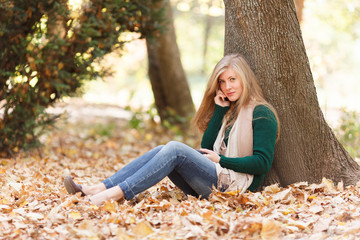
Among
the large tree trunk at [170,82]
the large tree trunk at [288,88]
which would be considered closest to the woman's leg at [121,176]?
the large tree trunk at [288,88]

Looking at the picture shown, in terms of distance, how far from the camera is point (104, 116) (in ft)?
36.0

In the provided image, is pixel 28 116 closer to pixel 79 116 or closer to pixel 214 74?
pixel 214 74

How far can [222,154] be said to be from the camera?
12.0 ft

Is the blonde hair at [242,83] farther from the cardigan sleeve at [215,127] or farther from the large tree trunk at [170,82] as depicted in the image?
the large tree trunk at [170,82]

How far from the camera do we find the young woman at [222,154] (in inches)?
127

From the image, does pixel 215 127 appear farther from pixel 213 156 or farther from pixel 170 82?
pixel 170 82

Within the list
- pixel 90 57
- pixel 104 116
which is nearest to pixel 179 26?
pixel 104 116

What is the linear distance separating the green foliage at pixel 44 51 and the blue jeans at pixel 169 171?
255cm

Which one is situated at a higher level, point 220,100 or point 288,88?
point 288,88

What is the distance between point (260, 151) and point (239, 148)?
0.21 m

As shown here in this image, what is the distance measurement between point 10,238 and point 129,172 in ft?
3.54

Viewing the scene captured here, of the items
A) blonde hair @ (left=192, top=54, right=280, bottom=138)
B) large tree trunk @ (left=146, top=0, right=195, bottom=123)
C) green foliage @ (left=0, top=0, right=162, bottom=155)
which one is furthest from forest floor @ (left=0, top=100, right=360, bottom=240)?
large tree trunk @ (left=146, top=0, right=195, bottom=123)

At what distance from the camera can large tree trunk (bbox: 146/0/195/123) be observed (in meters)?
8.37

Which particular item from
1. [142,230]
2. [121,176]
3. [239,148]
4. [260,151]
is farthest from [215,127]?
[142,230]
